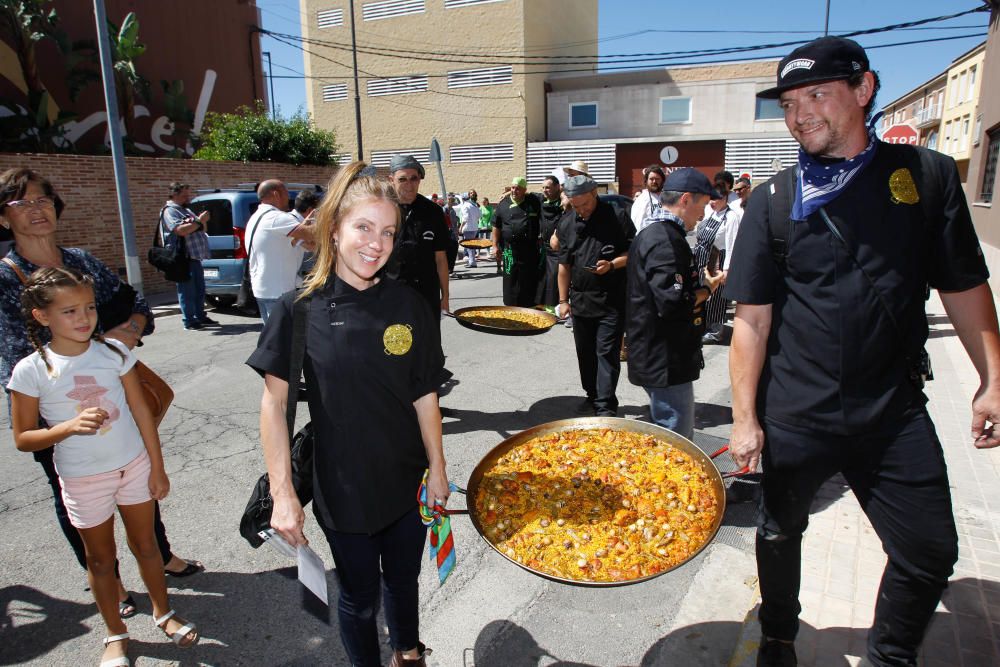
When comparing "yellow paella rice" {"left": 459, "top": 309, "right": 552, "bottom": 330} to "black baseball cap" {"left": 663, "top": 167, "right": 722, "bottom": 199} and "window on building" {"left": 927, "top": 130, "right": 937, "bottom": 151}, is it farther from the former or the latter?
"window on building" {"left": 927, "top": 130, "right": 937, "bottom": 151}

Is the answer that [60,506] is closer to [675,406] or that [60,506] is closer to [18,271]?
[18,271]

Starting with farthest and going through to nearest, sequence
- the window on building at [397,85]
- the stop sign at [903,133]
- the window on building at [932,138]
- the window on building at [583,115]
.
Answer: the window on building at [932,138]
the window on building at [397,85]
the window on building at [583,115]
the stop sign at [903,133]

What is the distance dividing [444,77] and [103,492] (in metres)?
33.5

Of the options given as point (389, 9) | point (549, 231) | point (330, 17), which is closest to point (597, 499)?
point (549, 231)

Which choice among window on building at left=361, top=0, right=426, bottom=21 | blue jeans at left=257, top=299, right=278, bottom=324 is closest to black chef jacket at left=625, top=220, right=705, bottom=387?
blue jeans at left=257, top=299, right=278, bottom=324

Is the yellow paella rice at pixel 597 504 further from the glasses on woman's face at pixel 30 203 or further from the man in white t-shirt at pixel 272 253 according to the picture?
the man in white t-shirt at pixel 272 253

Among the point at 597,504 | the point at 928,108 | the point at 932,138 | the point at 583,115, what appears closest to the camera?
the point at 597,504

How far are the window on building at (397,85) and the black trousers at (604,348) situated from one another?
31.3 metres

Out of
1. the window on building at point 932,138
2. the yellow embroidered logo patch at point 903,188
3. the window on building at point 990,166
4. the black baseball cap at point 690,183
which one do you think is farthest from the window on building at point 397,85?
the window on building at point 932,138

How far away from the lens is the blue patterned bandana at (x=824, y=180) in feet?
7.00

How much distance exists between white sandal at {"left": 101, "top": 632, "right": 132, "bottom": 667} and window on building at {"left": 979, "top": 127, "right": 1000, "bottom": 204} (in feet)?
51.2

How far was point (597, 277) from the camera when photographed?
203 inches

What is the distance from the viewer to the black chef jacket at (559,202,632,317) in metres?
5.18

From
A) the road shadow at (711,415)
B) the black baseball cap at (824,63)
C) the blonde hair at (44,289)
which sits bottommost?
the road shadow at (711,415)
